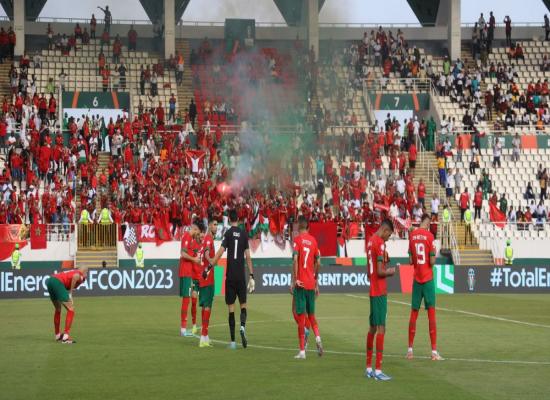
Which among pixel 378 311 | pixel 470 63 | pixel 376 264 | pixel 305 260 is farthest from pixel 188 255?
pixel 470 63

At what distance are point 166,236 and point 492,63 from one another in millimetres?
26240

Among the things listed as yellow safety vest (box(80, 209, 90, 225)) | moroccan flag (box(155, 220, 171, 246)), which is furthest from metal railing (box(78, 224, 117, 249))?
moroccan flag (box(155, 220, 171, 246))

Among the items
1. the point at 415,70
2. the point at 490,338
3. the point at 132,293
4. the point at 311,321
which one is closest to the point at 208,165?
the point at 132,293

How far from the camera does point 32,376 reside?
16.4m

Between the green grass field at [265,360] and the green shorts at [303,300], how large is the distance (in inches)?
33.0

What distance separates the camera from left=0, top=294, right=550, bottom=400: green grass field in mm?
14875

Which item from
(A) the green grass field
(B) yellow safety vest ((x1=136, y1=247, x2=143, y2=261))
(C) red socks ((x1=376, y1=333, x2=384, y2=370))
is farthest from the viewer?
(B) yellow safety vest ((x1=136, y1=247, x2=143, y2=261))

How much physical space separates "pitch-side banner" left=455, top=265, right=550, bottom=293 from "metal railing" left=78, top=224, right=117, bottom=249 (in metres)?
14.1

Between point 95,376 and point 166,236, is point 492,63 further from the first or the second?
point 95,376

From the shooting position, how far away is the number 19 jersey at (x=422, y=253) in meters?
18.7

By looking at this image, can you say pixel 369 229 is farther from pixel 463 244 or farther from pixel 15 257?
pixel 15 257

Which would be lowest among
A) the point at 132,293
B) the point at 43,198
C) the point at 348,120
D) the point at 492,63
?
the point at 132,293

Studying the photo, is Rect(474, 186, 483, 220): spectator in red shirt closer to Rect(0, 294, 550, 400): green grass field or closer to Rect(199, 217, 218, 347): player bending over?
Rect(0, 294, 550, 400): green grass field

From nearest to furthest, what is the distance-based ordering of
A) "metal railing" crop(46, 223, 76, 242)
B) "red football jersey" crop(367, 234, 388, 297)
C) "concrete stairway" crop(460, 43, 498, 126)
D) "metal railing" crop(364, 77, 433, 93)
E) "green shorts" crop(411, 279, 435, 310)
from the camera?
1. "red football jersey" crop(367, 234, 388, 297)
2. "green shorts" crop(411, 279, 435, 310)
3. "metal railing" crop(46, 223, 76, 242)
4. "concrete stairway" crop(460, 43, 498, 126)
5. "metal railing" crop(364, 77, 433, 93)
